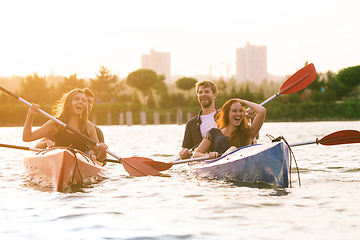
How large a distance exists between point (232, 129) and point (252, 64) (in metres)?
164

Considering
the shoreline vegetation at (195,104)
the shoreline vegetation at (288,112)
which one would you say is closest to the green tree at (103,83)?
the shoreline vegetation at (195,104)

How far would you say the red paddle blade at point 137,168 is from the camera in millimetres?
7547

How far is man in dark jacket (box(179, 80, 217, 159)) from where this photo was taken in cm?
762

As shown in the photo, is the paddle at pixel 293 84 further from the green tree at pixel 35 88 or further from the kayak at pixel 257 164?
the green tree at pixel 35 88

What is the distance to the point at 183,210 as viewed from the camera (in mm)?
4742

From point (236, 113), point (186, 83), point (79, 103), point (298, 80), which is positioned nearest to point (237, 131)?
point (236, 113)

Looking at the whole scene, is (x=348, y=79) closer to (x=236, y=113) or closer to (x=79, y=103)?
(x=236, y=113)

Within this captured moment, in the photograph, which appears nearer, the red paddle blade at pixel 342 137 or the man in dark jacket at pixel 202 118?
the red paddle blade at pixel 342 137

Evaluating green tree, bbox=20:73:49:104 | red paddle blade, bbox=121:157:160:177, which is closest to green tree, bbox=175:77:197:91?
green tree, bbox=20:73:49:104

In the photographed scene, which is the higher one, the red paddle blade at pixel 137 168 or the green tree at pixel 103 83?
the green tree at pixel 103 83

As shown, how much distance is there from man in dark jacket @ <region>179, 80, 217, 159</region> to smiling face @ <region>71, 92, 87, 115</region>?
203 cm

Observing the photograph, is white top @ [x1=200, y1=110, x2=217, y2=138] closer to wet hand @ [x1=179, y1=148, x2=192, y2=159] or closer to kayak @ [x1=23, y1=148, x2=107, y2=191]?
wet hand @ [x1=179, y1=148, x2=192, y2=159]

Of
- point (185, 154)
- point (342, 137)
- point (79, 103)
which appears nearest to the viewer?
point (79, 103)

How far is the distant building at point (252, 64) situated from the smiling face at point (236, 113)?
6326 inches
